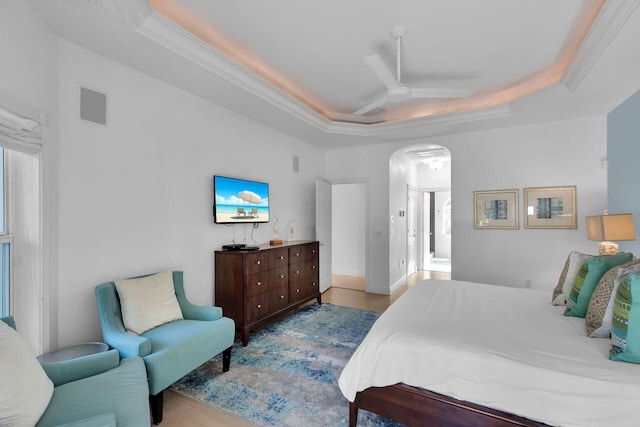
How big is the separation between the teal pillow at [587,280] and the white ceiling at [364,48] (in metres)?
1.66

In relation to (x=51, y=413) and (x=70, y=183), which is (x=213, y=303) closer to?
(x=70, y=183)

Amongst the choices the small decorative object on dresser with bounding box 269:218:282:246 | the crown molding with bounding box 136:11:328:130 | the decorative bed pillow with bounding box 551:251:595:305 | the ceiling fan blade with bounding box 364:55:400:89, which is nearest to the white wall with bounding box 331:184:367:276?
the small decorative object on dresser with bounding box 269:218:282:246

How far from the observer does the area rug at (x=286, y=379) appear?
210 cm

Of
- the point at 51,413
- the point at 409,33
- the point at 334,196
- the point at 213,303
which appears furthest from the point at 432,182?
the point at 51,413

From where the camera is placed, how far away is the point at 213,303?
3.50 meters

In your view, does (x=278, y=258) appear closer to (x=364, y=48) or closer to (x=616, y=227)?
(x=364, y=48)

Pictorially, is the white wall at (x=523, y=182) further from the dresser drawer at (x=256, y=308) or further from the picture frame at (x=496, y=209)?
the dresser drawer at (x=256, y=308)

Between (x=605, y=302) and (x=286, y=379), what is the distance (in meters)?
2.32

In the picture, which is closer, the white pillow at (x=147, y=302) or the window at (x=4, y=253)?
the window at (x=4, y=253)

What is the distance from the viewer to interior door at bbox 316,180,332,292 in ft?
17.5

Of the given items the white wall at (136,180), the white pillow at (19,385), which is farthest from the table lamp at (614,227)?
the white pillow at (19,385)

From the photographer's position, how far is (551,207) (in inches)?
165

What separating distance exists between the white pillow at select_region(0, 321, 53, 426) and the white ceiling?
2006mm

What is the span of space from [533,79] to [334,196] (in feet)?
14.4
